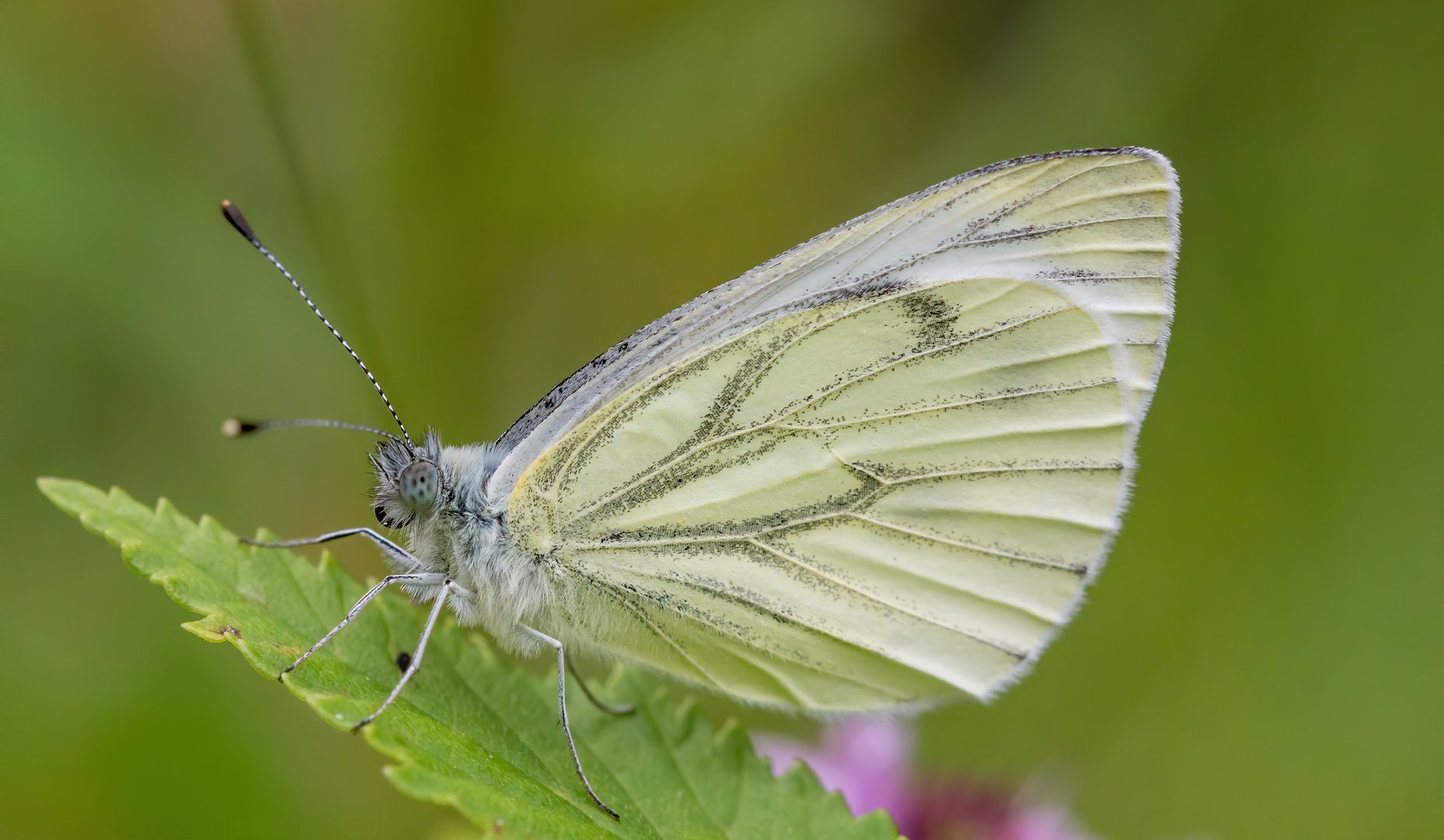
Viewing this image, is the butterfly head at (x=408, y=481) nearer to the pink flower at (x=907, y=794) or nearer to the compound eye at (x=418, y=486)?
the compound eye at (x=418, y=486)

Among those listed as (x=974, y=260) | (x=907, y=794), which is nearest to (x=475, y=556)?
(x=974, y=260)

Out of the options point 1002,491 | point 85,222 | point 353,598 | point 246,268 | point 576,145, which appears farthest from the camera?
point 576,145

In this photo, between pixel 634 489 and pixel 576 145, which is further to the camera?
pixel 576 145

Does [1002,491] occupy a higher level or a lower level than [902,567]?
higher

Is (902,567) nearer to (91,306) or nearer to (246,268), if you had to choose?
(246,268)

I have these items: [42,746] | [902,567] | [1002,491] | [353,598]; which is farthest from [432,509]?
[42,746]

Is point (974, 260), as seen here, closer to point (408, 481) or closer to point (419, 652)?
point (408, 481)
